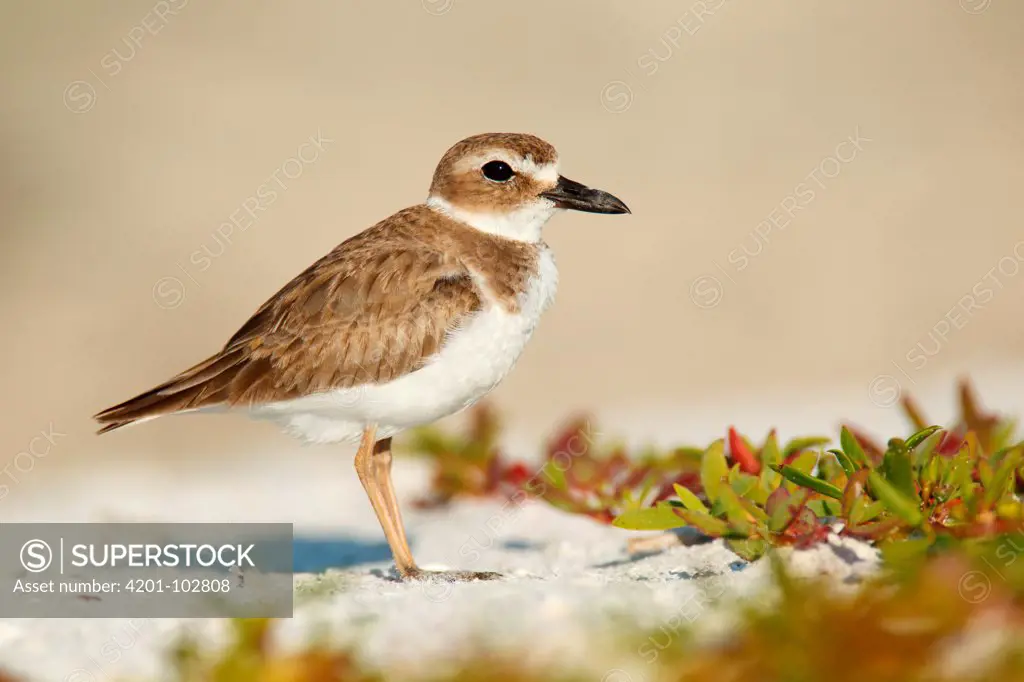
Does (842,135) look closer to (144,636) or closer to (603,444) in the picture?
(603,444)

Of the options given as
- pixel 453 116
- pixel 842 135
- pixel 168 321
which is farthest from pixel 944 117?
pixel 168 321

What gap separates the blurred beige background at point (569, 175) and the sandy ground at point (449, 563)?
158 centimetres

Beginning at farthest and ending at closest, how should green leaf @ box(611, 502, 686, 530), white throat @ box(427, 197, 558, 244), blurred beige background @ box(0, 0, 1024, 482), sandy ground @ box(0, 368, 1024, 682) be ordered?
blurred beige background @ box(0, 0, 1024, 482) → white throat @ box(427, 197, 558, 244) → green leaf @ box(611, 502, 686, 530) → sandy ground @ box(0, 368, 1024, 682)

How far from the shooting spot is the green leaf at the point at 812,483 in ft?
13.3

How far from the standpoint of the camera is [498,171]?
5879 mm

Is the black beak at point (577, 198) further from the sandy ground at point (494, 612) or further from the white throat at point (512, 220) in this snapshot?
the sandy ground at point (494, 612)

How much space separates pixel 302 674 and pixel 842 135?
1282 centimetres

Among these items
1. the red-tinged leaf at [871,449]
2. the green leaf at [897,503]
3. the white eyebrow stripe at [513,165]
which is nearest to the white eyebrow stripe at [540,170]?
the white eyebrow stripe at [513,165]

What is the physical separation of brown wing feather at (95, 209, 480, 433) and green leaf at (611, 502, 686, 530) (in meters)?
1.27

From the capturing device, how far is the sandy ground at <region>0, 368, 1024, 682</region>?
10.7ft

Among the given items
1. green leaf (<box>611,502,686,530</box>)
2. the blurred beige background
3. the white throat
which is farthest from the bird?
the blurred beige background

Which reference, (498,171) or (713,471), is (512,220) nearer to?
(498,171)

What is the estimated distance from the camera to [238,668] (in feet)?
9.00

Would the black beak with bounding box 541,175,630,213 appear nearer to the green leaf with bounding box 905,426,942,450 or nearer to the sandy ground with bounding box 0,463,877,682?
the sandy ground with bounding box 0,463,877,682
